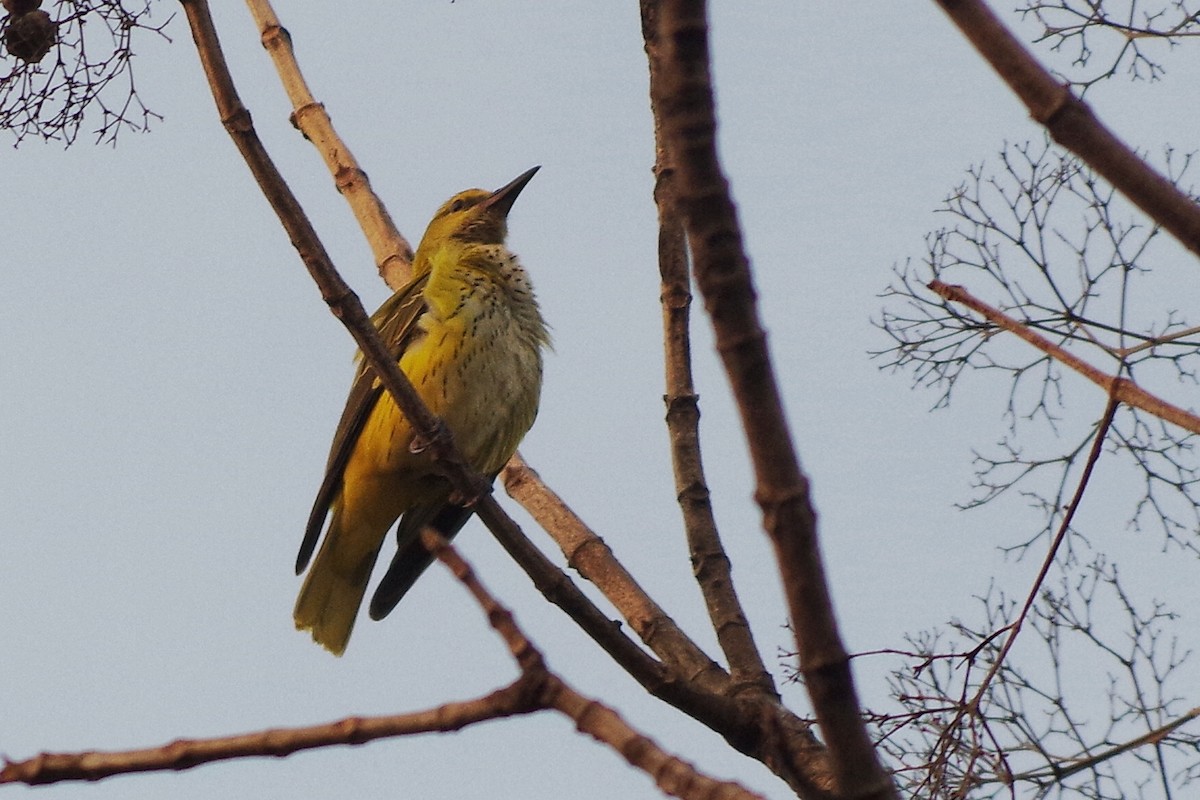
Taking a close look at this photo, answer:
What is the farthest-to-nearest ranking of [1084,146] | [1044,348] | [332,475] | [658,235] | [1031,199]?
[332,475], [658,235], [1031,199], [1044,348], [1084,146]

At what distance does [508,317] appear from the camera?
568 cm

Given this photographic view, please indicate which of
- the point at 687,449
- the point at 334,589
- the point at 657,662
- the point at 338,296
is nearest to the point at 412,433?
the point at 334,589

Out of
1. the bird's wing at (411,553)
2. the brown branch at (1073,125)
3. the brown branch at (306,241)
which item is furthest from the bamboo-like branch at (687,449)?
the brown branch at (1073,125)

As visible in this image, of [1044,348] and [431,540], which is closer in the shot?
[431,540]

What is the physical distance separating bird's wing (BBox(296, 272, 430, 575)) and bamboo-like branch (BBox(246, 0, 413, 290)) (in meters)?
0.33

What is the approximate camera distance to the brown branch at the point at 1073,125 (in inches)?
53.0

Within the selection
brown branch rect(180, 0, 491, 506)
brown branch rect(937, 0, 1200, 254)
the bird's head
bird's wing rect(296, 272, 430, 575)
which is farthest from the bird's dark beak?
brown branch rect(937, 0, 1200, 254)

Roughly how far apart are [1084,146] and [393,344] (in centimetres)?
428

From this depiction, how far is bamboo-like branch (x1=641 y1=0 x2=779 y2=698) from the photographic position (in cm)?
350

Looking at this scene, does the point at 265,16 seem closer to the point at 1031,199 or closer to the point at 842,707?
the point at 1031,199

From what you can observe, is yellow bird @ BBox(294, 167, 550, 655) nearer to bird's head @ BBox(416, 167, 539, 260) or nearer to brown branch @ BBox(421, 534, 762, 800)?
bird's head @ BBox(416, 167, 539, 260)

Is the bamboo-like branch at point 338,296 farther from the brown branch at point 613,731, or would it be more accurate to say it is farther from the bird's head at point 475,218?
the bird's head at point 475,218

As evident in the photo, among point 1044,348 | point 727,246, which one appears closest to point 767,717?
point 1044,348

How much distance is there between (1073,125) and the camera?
1403 mm
